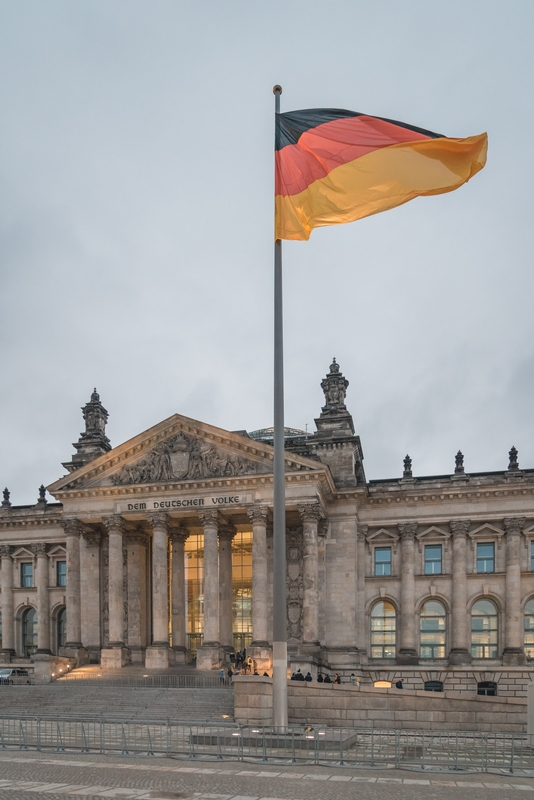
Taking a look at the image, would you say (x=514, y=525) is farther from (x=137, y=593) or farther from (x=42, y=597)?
(x=42, y=597)

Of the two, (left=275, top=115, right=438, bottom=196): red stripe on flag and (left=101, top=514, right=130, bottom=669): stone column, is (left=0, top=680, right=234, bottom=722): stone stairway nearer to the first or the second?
(left=101, top=514, right=130, bottom=669): stone column

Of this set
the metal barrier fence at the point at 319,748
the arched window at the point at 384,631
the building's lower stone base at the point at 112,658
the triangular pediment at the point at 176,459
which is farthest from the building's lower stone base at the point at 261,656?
the metal barrier fence at the point at 319,748

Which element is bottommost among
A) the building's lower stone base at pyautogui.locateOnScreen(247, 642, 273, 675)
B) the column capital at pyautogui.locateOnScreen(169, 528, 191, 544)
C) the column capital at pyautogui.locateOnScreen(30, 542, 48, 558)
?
the building's lower stone base at pyautogui.locateOnScreen(247, 642, 273, 675)

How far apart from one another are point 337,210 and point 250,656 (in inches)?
1304

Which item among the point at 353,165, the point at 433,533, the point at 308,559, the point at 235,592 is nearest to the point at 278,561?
the point at 353,165

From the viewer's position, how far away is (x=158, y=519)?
53062mm

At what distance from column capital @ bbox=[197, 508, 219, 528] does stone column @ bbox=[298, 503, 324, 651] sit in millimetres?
5857

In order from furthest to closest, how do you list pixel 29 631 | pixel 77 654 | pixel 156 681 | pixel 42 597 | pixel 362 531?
pixel 29 631
pixel 42 597
pixel 362 531
pixel 77 654
pixel 156 681

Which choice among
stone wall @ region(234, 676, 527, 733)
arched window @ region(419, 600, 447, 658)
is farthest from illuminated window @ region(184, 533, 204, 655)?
stone wall @ region(234, 676, 527, 733)

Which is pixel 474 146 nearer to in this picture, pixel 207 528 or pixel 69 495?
pixel 207 528

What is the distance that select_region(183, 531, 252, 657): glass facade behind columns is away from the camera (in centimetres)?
5812

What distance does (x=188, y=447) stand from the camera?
2128 inches

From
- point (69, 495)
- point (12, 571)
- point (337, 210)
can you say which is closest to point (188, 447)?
point (69, 495)

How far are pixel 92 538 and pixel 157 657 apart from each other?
1131 centimetres
